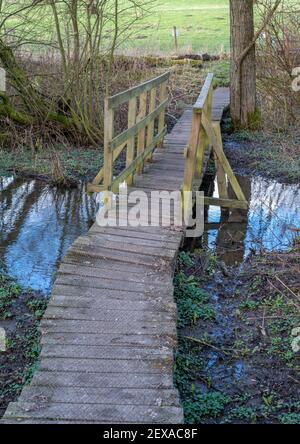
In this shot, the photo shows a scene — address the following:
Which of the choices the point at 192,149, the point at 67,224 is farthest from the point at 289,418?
the point at 67,224

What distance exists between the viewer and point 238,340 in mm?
5004

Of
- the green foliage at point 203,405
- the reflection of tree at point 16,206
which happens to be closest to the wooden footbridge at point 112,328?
the green foliage at point 203,405

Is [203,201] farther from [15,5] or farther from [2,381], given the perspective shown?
[15,5]

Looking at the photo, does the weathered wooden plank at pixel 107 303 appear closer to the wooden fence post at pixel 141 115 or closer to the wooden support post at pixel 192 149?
the wooden support post at pixel 192 149

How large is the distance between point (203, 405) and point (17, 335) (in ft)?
6.04

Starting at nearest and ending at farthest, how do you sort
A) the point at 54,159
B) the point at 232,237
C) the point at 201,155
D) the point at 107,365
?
the point at 107,365 < the point at 232,237 < the point at 201,155 < the point at 54,159

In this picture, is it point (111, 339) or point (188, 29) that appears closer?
point (111, 339)

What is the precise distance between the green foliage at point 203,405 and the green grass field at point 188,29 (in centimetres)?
1291

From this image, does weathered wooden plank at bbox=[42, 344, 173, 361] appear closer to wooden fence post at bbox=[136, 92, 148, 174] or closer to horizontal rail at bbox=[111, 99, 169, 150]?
horizontal rail at bbox=[111, 99, 169, 150]

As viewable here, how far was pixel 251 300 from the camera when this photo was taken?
18.7 ft

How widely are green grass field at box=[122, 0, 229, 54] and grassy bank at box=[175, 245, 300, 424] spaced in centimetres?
1084

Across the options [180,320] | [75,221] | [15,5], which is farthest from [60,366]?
[15,5]

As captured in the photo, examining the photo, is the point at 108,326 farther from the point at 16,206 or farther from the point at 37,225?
the point at 16,206

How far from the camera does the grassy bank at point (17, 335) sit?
4402 mm
